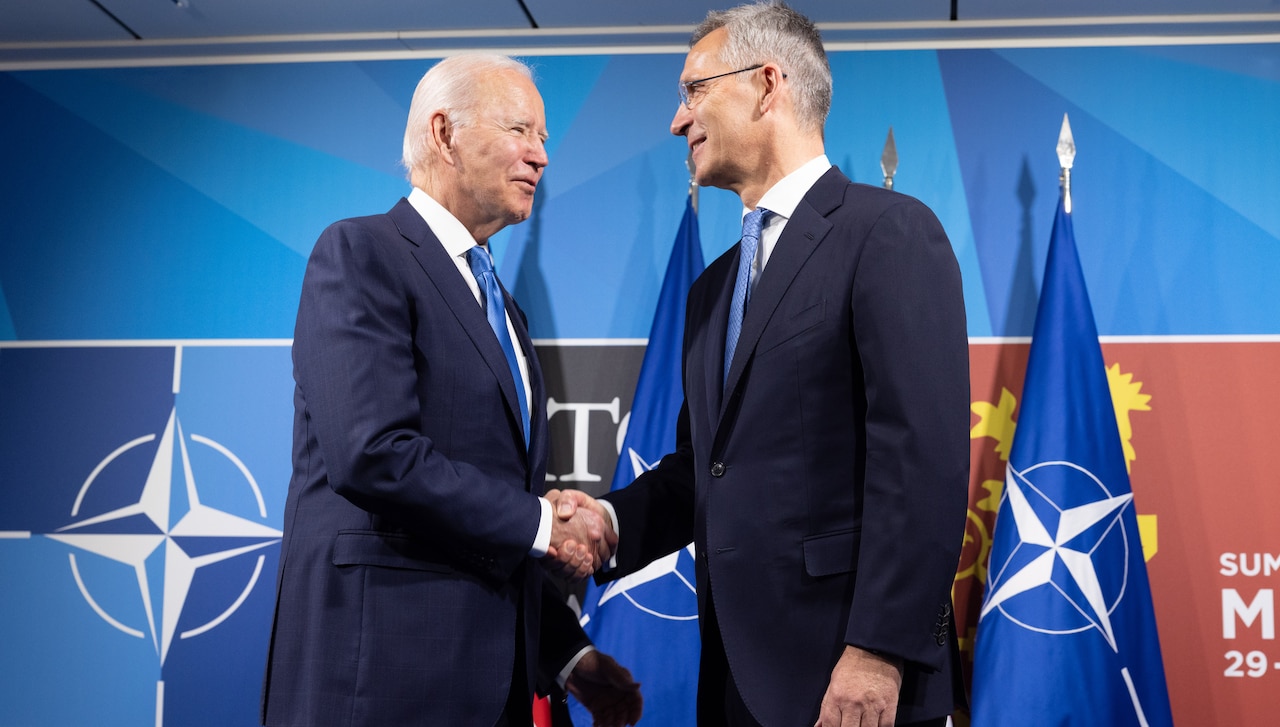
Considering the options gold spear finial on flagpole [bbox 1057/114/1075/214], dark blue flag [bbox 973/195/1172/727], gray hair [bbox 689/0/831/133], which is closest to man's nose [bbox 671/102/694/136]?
gray hair [bbox 689/0/831/133]

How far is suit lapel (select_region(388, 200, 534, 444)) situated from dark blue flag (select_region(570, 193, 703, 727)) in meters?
1.38

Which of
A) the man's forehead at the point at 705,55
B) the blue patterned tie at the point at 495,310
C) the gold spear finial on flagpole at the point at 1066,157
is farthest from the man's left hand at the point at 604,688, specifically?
the gold spear finial on flagpole at the point at 1066,157

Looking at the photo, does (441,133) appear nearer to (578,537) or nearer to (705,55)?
(705,55)

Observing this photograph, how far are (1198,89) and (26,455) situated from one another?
4241 mm

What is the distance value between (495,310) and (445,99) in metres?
0.51

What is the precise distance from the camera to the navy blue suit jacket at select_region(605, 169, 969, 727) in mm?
1494

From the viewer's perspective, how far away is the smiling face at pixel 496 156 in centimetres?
212

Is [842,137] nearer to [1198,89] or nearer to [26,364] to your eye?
[1198,89]

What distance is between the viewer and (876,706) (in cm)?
146

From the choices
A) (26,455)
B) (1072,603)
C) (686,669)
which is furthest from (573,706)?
(26,455)

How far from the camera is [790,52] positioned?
80.7 inches

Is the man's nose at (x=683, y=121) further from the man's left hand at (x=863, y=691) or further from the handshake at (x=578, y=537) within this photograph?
the man's left hand at (x=863, y=691)

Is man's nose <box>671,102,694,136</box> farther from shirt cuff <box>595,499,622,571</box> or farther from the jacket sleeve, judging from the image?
shirt cuff <box>595,499,622,571</box>

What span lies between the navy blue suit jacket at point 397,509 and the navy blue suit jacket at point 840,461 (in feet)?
1.20
